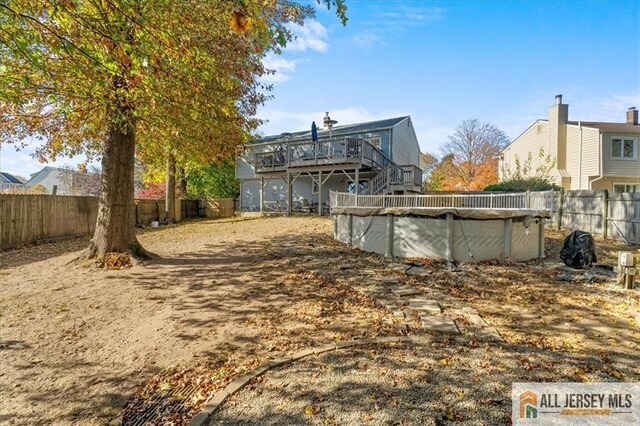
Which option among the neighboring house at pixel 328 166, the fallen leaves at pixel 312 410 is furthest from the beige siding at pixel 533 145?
the fallen leaves at pixel 312 410

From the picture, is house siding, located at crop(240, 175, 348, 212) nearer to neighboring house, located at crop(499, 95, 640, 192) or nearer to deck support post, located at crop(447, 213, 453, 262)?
deck support post, located at crop(447, 213, 453, 262)

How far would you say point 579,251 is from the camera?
7.71m

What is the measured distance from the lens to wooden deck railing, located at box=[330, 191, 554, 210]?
1025 cm

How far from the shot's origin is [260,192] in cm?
2217

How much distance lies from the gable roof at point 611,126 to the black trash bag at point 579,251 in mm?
16426

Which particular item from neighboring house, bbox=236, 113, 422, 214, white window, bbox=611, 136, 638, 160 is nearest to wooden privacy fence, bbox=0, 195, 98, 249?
neighboring house, bbox=236, 113, 422, 214

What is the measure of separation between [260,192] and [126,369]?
62.8 feet

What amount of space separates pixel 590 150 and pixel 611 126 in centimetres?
280

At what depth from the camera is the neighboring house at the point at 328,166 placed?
17.0 meters

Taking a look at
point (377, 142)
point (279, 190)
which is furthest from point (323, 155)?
point (279, 190)

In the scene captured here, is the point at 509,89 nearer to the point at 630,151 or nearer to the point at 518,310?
the point at 630,151

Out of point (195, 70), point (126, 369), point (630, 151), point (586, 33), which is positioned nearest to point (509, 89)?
point (586, 33)

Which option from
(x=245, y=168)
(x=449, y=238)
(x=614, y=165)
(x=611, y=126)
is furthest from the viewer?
Answer: (x=245, y=168)

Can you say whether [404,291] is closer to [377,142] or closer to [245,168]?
[377,142]
